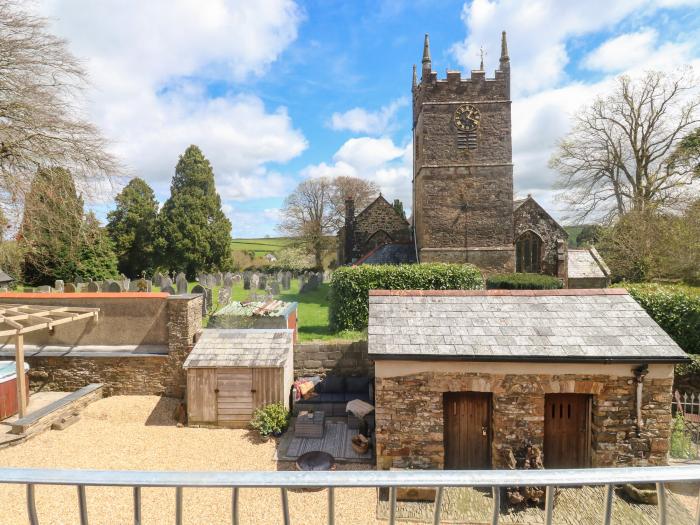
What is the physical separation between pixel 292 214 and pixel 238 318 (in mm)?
36660

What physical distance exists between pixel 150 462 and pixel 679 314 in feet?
49.7

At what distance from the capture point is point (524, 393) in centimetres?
796

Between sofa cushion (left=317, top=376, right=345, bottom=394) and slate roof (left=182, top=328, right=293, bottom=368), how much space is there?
150 centimetres

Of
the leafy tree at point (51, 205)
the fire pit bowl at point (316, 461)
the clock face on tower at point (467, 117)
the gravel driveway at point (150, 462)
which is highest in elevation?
the clock face on tower at point (467, 117)

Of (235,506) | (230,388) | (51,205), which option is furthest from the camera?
(51,205)

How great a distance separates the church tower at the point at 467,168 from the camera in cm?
2312

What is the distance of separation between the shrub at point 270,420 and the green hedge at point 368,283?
6.31 m

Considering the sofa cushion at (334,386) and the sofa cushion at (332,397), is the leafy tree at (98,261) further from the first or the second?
the sofa cushion at (332,397)

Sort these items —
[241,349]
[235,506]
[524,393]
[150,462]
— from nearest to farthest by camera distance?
[235,506] → [524,393] → [150,462] → [241,349]

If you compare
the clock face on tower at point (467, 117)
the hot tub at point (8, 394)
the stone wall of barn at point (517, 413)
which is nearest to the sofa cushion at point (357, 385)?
the stone wall of barn at point (517, 413)

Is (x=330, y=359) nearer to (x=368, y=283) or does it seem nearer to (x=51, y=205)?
(x=368, y=283)

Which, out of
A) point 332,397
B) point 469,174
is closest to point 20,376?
point 332,397

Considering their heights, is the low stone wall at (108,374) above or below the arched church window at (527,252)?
below

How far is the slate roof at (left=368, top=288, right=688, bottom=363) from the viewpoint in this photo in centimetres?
783
